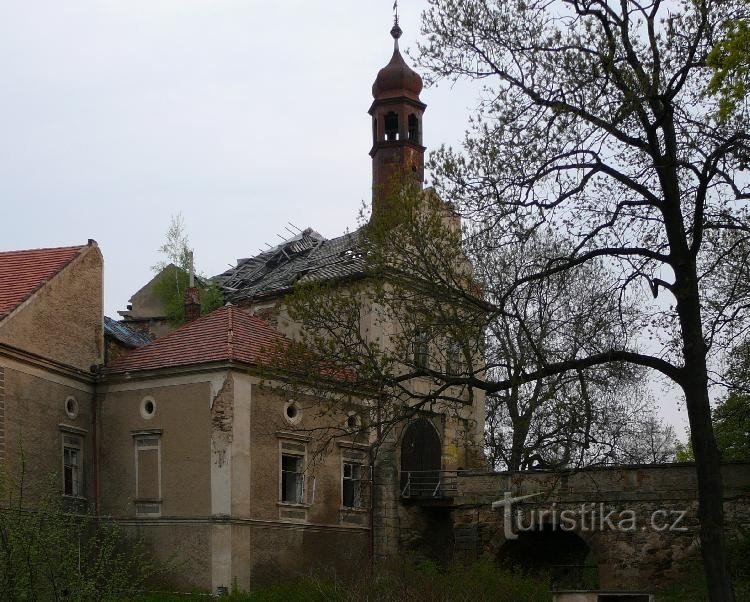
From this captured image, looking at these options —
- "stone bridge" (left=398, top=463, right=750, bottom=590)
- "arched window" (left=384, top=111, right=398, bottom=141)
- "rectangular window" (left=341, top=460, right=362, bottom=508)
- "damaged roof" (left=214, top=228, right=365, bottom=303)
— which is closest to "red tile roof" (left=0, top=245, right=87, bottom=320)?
"damaged roof" (left=214, top=228, right=365, bottom=303)

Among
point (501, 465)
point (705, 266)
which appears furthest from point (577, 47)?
point (501, 465)

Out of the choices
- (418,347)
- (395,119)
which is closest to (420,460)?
(395,119)

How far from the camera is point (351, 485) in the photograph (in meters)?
28.1

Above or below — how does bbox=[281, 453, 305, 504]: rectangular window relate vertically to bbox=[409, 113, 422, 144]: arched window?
below

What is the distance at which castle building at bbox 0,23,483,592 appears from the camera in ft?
79.4

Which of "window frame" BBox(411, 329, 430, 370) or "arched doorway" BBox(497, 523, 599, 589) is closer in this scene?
"window frame" BBox(411, 329, 430, 370)

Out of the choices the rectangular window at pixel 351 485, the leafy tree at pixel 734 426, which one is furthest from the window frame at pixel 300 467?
the leafy tree at pixel 734 426

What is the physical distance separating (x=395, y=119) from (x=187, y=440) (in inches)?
564

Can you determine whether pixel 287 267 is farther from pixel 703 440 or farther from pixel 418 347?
pixel 703 440

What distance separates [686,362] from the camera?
1573cm

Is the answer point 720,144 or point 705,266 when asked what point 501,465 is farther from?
point 720,144

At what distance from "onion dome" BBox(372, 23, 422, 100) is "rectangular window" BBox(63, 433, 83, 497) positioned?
50.2ft

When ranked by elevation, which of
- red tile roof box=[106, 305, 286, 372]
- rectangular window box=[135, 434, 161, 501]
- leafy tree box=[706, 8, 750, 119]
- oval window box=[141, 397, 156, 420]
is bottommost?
rectangular window box=[135, 434, 161, 501]

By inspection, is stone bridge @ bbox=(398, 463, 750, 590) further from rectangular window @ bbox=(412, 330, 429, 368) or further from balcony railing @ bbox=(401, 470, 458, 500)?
rectangular window @ bbox=(412, 330, 429, 368)
